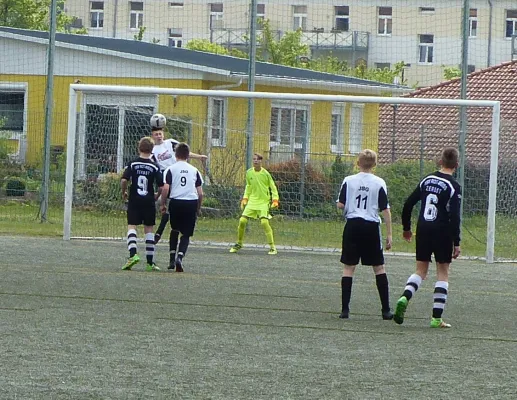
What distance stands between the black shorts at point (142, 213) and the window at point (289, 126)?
548cm

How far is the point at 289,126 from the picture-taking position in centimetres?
2078

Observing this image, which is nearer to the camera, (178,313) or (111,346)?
(111,346)

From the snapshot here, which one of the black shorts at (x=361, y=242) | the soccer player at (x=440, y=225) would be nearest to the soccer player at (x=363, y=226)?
the black shorts at (x=361, y=242)

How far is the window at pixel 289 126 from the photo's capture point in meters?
20.5

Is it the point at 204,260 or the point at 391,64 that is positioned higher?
the point at 391,64

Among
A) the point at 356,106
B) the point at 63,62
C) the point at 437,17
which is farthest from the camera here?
the point at 63,62

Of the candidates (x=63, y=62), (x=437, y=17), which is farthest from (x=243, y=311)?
(x=63, y=62)

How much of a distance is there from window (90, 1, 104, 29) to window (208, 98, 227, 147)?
1384cm

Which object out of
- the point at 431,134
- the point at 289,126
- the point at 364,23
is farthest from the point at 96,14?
the point at 431,134

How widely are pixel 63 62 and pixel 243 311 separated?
17108 mm

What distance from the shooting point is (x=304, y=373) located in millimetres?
8367

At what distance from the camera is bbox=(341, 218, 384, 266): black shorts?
11.7 meters

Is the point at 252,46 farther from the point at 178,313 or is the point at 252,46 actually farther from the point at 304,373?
the point at 304,373

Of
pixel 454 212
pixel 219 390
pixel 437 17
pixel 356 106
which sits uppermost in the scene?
pixel 437 17
